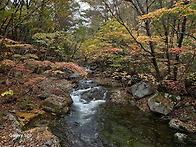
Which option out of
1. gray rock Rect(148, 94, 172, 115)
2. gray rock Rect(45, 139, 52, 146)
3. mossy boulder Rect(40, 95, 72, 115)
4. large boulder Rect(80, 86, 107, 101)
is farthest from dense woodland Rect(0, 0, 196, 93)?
gray rock Rect(45, 139, 52, 146)

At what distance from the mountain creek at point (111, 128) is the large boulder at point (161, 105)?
46 centimetres

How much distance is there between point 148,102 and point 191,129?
2976mm

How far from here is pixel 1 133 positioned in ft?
14.8

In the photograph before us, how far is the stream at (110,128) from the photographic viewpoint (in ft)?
18.6

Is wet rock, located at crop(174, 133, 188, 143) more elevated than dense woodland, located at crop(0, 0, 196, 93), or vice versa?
dense woodland, located at crop(0, 0, 196, 93)

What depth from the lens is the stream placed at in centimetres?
568

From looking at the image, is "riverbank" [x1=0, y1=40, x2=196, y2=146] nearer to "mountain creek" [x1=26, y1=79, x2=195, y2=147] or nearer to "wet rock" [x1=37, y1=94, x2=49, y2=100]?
"wet rock" [x1=37, y1=94, x2=49, y2=100]

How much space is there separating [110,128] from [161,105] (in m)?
3.89

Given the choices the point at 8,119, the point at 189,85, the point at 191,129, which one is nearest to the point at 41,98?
the point at 8,119

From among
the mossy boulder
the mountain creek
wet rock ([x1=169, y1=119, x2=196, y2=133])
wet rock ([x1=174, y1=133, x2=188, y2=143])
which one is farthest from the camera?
the mossy boulder

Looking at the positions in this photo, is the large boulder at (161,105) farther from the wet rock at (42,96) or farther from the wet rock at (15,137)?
the wet rock at (15,137)

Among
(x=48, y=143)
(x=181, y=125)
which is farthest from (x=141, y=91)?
(x=48, y=143)

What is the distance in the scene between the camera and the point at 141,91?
33.7ft

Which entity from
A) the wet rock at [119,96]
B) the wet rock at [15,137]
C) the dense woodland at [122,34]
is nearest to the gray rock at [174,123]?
the dense woodland at [122,34]
